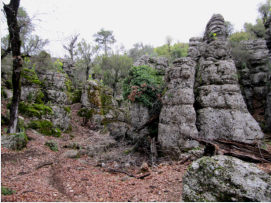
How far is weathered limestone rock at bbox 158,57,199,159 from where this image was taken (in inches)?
337

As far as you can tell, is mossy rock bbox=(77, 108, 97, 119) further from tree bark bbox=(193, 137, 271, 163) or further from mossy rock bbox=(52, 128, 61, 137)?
tree bark bbox=(193, 137, 271, 163)

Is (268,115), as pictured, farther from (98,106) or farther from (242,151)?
(98,106)

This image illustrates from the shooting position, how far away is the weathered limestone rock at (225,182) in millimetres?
2799

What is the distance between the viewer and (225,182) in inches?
120

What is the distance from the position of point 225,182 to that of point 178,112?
611cm

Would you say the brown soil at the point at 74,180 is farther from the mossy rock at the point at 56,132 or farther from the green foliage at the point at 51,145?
the mossy rock at the point at 56,132

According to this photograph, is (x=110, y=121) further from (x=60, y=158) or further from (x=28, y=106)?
(x=60, y=158)

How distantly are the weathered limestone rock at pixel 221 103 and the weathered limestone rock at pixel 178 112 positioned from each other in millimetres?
675

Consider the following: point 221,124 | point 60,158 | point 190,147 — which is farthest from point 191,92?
point 60,158

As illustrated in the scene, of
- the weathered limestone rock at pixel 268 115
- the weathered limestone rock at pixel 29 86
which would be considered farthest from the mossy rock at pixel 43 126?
the weathered limestone rock at pixel 268 115

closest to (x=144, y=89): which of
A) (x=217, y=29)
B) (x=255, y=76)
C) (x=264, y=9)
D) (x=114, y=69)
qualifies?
(x=217, y=29)

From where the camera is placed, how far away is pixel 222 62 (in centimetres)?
945

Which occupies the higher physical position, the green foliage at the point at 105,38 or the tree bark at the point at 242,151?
the green foliage at the point at 105,38

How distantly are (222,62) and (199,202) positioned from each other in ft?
28.2
